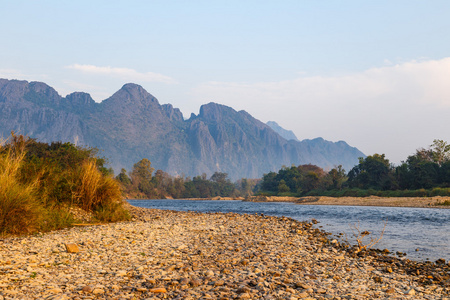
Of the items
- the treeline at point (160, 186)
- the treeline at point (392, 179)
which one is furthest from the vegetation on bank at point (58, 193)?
the treeline at point (160, 186)

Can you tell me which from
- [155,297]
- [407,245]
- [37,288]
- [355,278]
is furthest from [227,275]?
[407,245]

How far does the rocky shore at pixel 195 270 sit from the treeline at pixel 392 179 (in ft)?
205

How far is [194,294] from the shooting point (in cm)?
680

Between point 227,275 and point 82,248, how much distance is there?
16.2 ft

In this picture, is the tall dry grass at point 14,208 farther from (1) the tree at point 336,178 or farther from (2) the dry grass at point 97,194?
(1) the tree at point 336,178

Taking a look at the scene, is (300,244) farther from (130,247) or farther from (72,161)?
(72,161)

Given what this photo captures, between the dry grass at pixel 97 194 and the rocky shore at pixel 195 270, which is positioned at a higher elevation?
the dry grass at pixel 97 194

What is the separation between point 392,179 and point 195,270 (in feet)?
276

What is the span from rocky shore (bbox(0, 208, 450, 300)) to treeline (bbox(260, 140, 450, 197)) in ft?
205

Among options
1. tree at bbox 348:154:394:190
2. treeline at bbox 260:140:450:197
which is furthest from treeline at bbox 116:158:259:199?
tree at bbox 348:154:394:190

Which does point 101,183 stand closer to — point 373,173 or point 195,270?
point 195,270

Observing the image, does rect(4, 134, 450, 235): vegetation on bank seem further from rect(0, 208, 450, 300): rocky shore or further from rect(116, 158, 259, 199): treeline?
rect(0, 208, 450, 300): rocky shore

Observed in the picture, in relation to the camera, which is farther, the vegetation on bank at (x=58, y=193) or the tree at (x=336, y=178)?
the tree at (x=336, y=178)

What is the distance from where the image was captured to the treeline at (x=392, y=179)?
7225 centimetres
